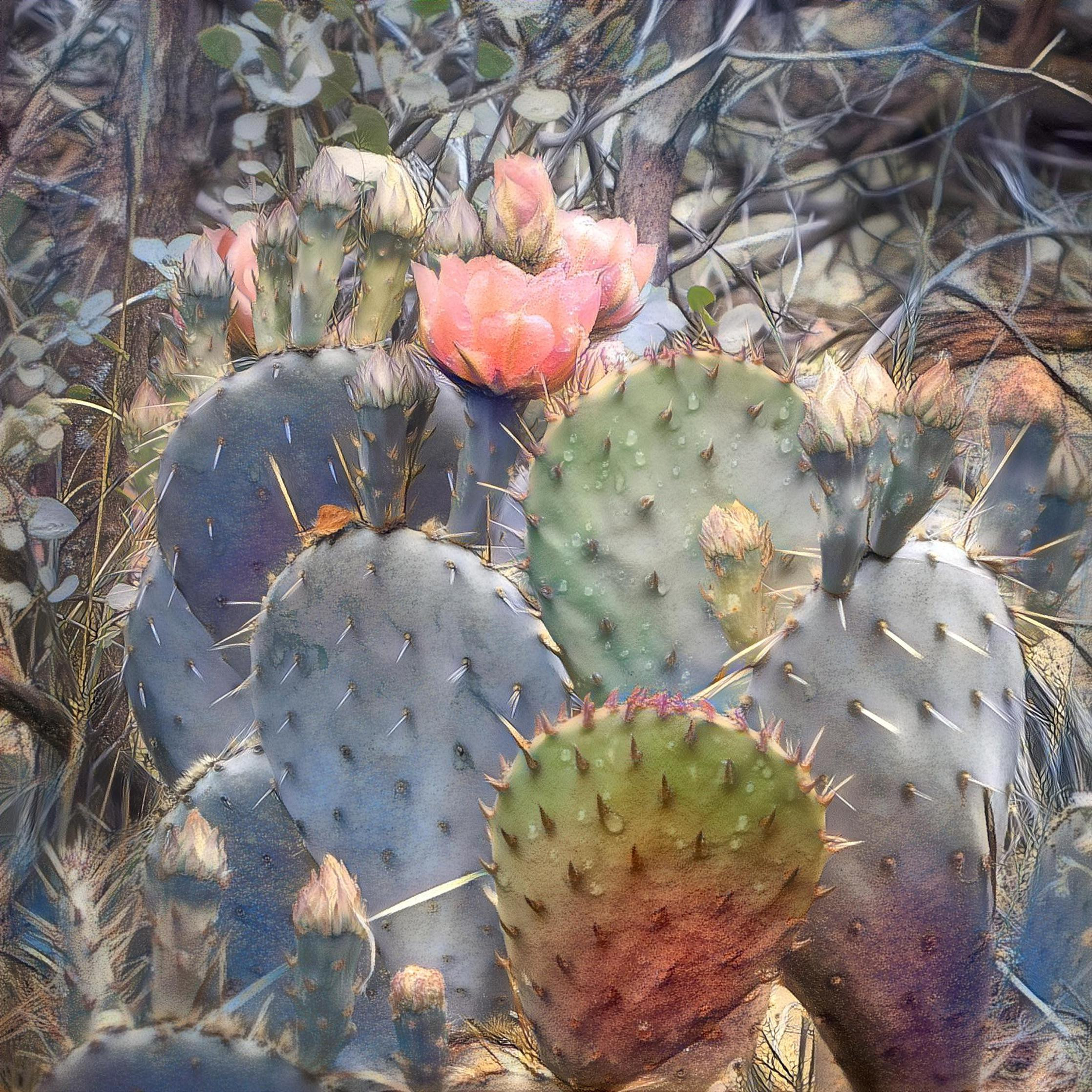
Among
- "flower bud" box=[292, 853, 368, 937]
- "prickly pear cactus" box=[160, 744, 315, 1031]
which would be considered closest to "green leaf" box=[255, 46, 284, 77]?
"prickly pear cactus" box=[160, 744, 315, 1031]

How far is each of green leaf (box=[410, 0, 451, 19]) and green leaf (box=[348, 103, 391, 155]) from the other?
Result: 0.23 feet

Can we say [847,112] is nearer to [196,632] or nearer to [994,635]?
[994,635]

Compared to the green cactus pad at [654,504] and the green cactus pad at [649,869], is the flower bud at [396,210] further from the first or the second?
the green cactus pad at [649,869]

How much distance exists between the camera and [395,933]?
50 cm

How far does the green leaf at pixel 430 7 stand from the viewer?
717mm

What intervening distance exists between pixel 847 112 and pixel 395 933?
579mm

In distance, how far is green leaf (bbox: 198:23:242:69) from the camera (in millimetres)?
689

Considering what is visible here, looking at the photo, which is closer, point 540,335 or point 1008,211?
point 540,335

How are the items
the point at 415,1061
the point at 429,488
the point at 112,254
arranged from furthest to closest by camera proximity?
1. the point at 112,254
2. the point at 429,488
3. the point at 415,1061

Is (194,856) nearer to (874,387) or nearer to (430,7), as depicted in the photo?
(874,387)

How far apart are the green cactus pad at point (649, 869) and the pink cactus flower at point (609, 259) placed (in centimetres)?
27

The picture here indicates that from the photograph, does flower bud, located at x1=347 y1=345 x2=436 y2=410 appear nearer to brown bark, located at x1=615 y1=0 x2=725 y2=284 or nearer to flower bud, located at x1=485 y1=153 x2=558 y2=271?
flower bud, located at x1=485 y1=153 x2=558 y2=271

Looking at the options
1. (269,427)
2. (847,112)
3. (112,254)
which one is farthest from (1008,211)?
(112,254)

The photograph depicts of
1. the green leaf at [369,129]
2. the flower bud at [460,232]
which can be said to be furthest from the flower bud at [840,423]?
the green leaf at [369,129]
